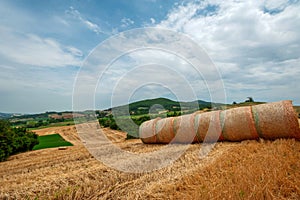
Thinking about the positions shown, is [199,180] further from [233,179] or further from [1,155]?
[1,155]

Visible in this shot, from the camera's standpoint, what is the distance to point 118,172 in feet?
15.1

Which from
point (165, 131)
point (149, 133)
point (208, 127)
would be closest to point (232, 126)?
point (208, 127)

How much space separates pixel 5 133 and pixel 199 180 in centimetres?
1053

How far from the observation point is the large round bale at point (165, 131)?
9047 millimetres

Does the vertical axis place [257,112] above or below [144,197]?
above

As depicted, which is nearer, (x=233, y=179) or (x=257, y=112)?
(x=233, y=179)

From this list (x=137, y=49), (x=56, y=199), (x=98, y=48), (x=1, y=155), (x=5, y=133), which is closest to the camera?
(x=56, y=199)

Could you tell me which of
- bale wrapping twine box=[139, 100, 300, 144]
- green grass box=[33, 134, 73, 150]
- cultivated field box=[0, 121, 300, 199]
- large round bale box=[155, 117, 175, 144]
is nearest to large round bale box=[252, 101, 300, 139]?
bale wrapping twine box=[139, 100, 300, 144]

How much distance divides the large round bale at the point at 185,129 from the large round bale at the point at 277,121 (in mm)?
2403

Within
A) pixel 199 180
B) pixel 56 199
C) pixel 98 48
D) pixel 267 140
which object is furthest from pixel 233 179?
pixel 98 48

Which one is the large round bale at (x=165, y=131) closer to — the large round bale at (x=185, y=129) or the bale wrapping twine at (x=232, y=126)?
the bale wrapping twine at (x=232, y=126)

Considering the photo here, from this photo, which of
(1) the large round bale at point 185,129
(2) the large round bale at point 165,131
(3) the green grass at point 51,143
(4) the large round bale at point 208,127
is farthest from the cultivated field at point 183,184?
(3) the green grass at point 51,143

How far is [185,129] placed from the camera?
28.2 ft

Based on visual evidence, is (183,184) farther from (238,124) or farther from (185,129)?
(185,129)
